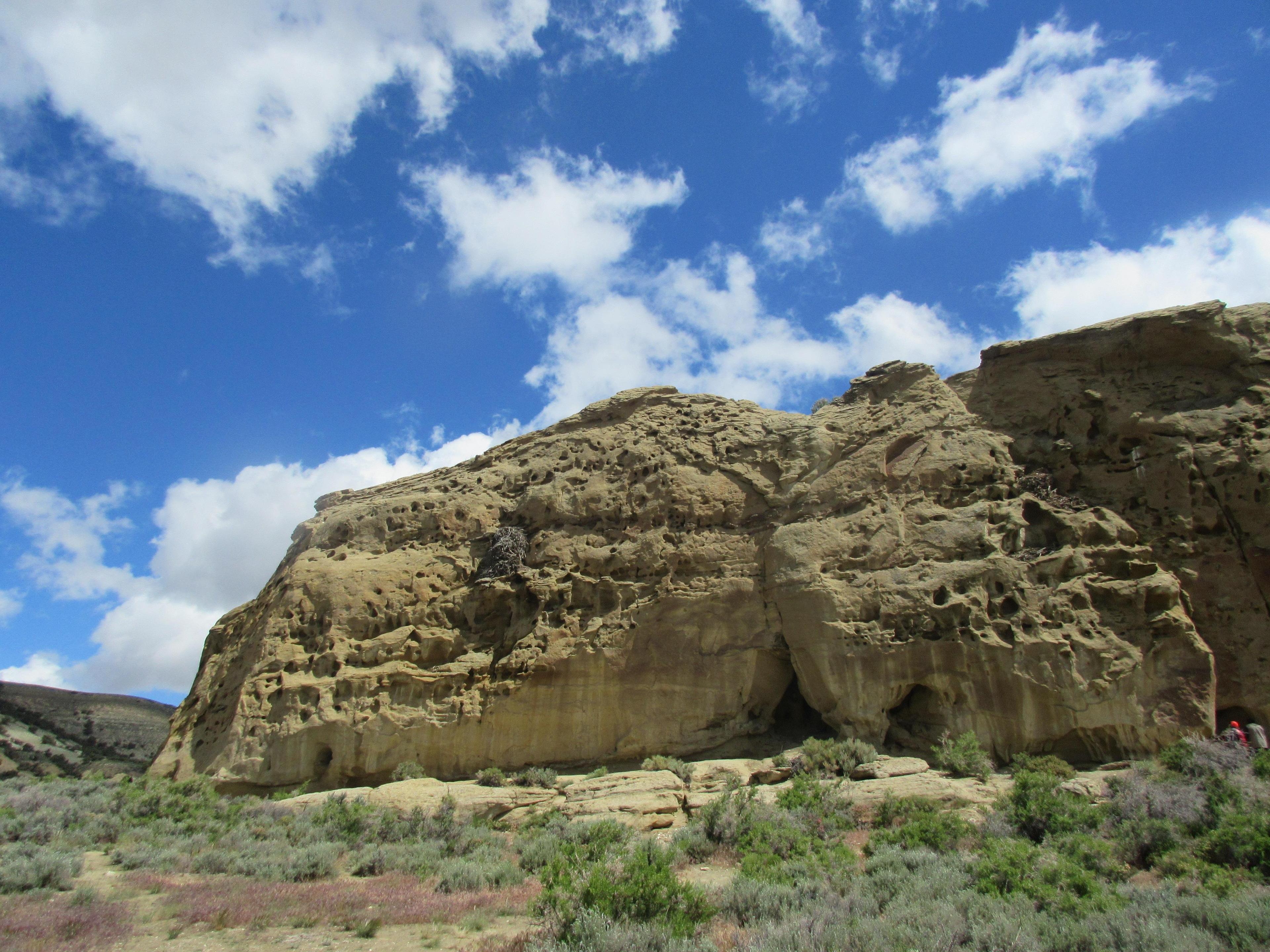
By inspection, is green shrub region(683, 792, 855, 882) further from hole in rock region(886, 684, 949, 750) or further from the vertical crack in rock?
the vertical crack in rock

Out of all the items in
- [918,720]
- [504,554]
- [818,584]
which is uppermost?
[504,554]

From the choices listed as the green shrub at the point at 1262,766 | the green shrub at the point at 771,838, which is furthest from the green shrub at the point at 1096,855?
the green shrub at the point at 1262,766

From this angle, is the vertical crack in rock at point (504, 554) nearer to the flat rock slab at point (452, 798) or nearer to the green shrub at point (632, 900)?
the flat rock slab at point (452, 798)

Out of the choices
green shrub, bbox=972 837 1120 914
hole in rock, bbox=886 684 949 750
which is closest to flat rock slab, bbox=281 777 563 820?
hole in rock, bbox=886 684 949 750

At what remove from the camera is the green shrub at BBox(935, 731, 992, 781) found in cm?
1311

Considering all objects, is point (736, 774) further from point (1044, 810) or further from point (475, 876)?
point (475, 876)

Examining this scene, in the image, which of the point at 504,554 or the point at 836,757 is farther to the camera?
the point at 504,554

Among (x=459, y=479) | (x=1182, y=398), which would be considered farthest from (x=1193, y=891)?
(x=459, y=479)

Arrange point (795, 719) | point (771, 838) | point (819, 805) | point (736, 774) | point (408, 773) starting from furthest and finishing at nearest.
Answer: point (795, 719) → point (408, 773) → point (736, 774) → point (819, 805) → point (771, 838)

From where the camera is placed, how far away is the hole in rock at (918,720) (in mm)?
14859

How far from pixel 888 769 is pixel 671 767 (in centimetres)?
419

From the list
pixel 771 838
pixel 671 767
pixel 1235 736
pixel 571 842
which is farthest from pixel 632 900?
pixel 1235 736

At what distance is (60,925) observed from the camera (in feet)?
23.7

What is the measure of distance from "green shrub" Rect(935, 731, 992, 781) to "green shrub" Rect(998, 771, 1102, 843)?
223 centimetres
